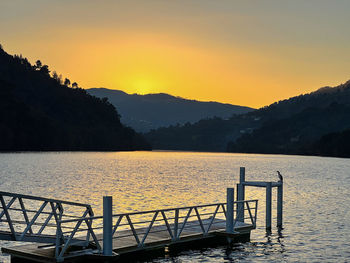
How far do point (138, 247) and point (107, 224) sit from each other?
304 cm

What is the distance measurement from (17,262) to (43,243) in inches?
77.6

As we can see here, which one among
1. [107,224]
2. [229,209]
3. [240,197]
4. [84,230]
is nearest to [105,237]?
[107,224]

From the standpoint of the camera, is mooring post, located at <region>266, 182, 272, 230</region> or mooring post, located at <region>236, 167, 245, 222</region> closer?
mooring post, located at <region>236, 167, 245, 222</region>

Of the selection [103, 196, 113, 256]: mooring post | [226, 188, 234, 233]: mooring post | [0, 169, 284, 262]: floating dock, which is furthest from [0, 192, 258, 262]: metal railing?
[226, 188, 234, 233]: mooring post

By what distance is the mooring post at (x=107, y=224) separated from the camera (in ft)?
65.5

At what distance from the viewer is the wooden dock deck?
20.2 meters

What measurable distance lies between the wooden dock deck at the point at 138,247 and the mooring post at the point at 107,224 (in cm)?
33

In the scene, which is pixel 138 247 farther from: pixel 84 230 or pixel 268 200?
pixel 268 200

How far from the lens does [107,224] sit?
20.1m

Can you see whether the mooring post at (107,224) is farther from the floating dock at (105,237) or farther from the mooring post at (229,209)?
the mooring post at (229,209)

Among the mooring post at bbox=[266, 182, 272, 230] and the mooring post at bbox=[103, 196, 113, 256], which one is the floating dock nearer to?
the mooring post at bbox=[103, 196, 113, 256]

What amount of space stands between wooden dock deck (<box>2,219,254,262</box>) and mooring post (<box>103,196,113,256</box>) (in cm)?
33

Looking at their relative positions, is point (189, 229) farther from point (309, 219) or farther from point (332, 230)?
point (309, 219)

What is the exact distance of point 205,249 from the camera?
26625 millimetres
